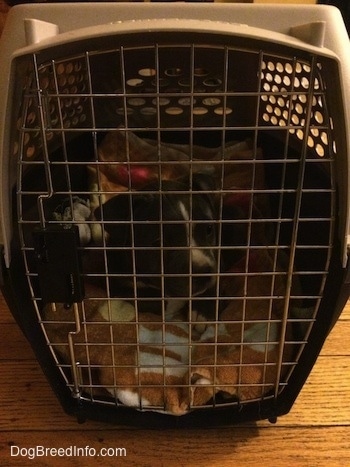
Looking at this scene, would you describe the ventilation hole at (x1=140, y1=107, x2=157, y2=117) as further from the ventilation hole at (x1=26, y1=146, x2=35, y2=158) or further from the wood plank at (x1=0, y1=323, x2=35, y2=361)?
the wood plank at (x1=0, y1=323, x2=35, y2=361)

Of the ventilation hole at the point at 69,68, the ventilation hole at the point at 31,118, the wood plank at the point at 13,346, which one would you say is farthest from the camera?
the wood plank at the point at 13,346

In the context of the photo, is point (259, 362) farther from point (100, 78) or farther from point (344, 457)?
A: point (100, 78)

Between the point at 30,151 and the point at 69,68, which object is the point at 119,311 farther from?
the point at 69,68

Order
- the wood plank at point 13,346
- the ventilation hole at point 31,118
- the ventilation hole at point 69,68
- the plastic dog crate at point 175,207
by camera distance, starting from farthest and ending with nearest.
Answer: the wood plank at point 13,346 → the ventilation hole at point 69,68 → the ventilation hole at point 31,118 → the plastic dog crate at point 175,207

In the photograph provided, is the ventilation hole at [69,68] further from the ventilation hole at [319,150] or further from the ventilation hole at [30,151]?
the ventilation hole at [319,150]

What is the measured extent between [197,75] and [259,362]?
490 mm

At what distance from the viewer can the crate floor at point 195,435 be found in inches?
33.4

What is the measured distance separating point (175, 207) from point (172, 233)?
4 cm

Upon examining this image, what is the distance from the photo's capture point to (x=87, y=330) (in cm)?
88

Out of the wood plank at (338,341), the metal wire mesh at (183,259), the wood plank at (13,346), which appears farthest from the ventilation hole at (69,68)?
the wood plank at (338,341)

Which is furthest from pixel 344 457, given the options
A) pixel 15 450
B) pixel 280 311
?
pixel 15 450

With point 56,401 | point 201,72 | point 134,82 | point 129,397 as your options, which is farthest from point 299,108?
point 56,401

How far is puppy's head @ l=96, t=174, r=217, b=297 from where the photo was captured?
0.86m

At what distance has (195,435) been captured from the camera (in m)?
0.89
